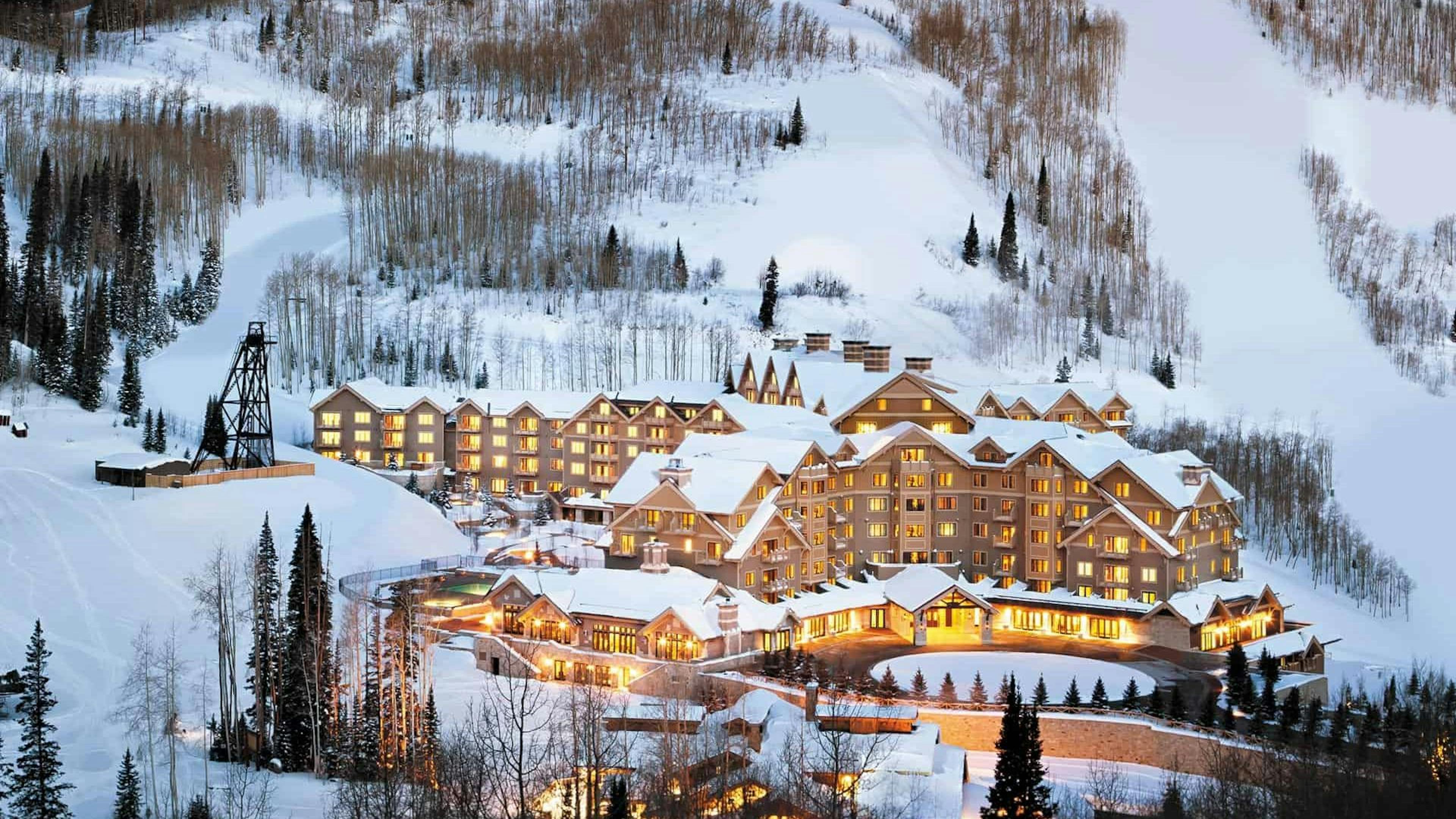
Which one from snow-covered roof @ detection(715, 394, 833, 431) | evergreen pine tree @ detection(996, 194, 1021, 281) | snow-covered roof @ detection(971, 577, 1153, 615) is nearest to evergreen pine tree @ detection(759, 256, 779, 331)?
evergreen pine tree @ detection(996, 194, 1021, 281)

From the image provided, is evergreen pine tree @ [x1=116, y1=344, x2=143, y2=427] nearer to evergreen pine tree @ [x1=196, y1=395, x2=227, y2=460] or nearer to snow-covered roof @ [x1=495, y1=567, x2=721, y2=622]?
evergreen pine tree @ [x1=196, y1=395, x2=227, y2=460]

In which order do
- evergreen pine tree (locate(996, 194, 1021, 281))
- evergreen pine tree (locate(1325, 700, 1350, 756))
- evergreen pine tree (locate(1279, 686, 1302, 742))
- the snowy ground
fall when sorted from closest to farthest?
1. evergreen pine tree (locate(1325, 700, 1350, 756))
2. evergreen pine tree (locate(1279, 686, 1302, 742))
3. the snowy ground
4. evergreen pine tree (locate(996, 194, 1021, 281))

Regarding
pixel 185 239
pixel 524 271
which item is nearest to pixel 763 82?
pixel 524 271

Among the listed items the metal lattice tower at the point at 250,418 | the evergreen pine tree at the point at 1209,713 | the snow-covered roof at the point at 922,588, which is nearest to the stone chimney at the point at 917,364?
the snow-covered roof at the point at 922,588

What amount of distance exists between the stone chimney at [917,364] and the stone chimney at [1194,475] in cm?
1395

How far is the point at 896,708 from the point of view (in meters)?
41.6

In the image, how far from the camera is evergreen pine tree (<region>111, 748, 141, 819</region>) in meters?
33.9

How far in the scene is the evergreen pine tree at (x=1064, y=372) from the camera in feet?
300

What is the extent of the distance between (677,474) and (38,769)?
25.0 meters

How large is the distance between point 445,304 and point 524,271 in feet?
22.1

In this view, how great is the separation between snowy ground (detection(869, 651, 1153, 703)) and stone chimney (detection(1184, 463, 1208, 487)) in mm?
8891

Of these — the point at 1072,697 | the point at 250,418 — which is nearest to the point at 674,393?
the point at 250,418

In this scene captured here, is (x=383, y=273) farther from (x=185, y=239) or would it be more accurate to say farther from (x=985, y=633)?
(x=985, y=633)

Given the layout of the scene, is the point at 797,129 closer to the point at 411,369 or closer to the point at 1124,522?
the point at 411,369
